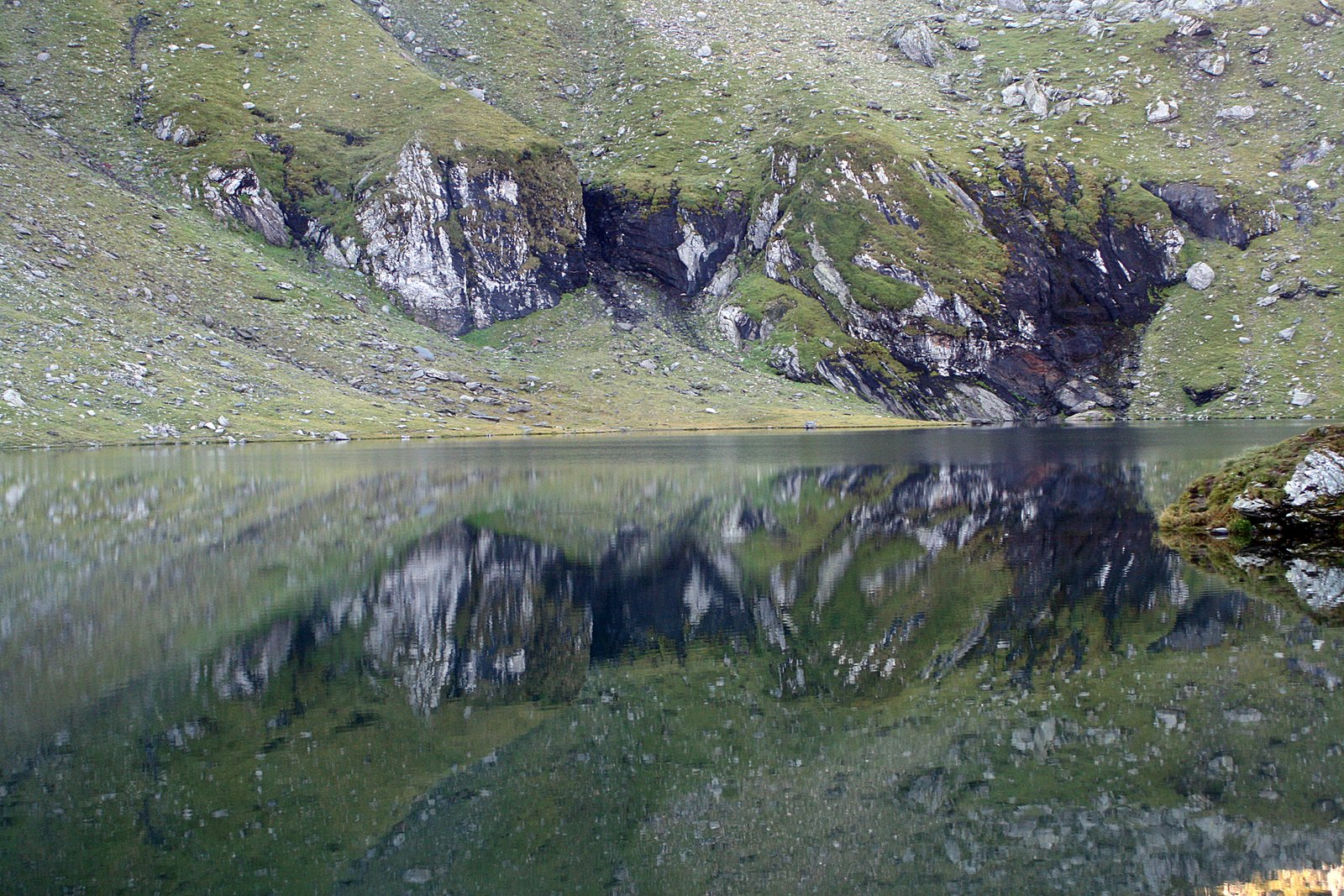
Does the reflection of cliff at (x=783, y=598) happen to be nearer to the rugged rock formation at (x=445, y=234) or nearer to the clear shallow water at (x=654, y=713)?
the clear shallow water at (x=654, y=713)

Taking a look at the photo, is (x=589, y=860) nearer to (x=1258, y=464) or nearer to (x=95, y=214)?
(x=1258, y=464)

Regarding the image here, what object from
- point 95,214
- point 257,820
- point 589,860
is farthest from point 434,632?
point 95,214

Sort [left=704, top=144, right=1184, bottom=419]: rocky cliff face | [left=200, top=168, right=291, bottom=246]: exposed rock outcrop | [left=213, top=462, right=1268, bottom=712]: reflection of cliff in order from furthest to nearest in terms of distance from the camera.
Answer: [left=704, top=144, right=1184, bottom=419]: rocky cliff face → [left=200, top=168, right=291, bottom=246]: exposed rock outcrop → [left=213, top=462, right=1268, bottom=712]: reflection of cliff

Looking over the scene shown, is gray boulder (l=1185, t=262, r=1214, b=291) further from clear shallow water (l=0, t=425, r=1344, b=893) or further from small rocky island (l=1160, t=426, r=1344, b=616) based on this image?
clear shallow water (l=0, t=425, r=1344, b=893)

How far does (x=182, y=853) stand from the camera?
14305 mm

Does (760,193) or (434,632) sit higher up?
(760,193)

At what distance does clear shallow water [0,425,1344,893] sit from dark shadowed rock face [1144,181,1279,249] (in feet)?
601

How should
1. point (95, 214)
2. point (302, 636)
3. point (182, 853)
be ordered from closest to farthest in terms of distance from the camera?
point (182, 853) < point (302, 636) < point (95, 214)

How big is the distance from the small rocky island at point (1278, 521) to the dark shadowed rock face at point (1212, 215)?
181m

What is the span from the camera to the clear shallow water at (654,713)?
14.5m

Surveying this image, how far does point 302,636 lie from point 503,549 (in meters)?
14.2

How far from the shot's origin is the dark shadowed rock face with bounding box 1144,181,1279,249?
192000mm

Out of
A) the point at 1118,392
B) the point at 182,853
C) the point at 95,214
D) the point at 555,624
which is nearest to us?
the point at 182,853

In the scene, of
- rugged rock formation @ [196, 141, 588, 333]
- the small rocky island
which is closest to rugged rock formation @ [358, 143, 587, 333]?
rugged rock formation @ [196, 141, 588, 333]
